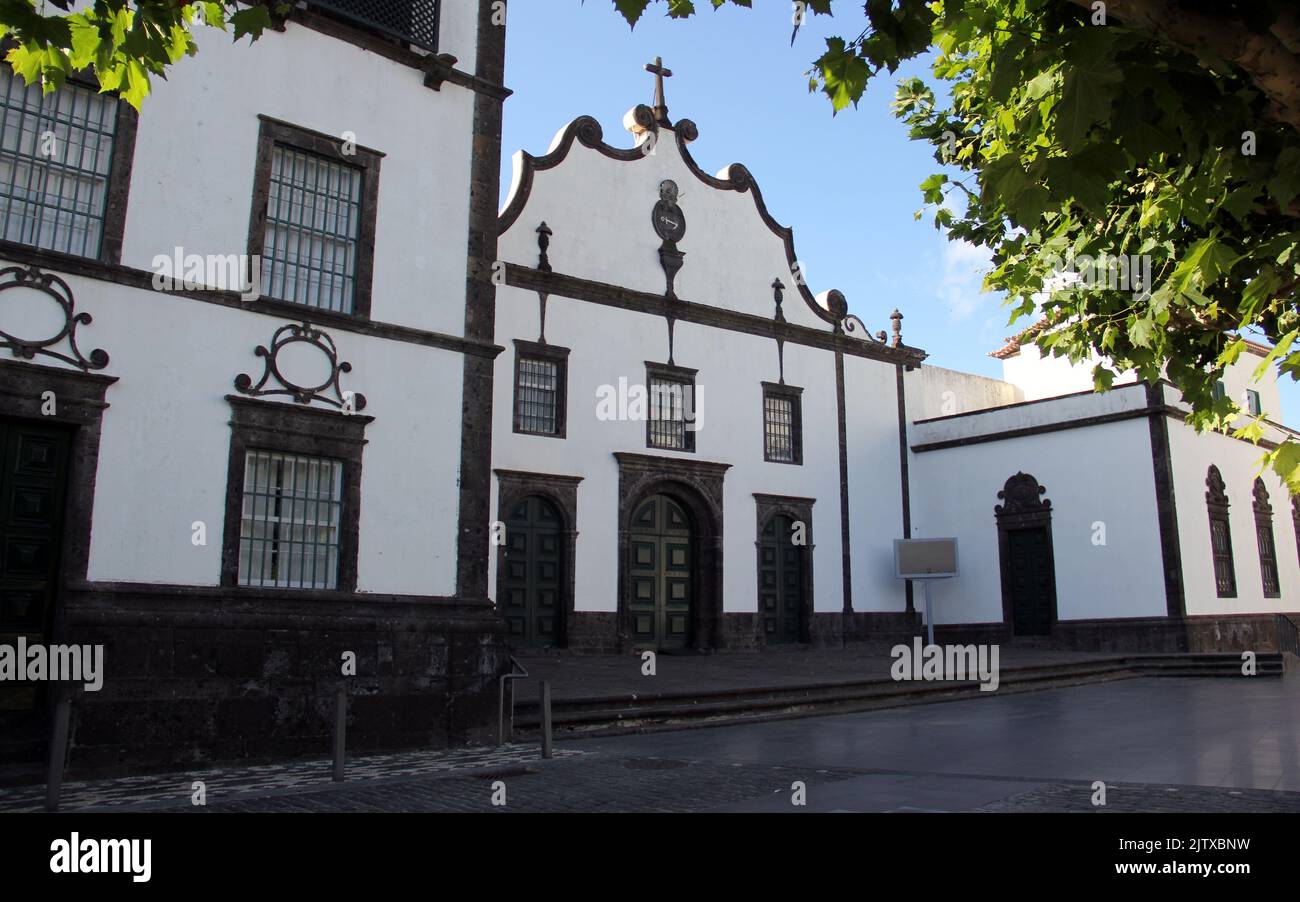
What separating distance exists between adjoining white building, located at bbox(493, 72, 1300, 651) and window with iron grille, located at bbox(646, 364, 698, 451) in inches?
2.0

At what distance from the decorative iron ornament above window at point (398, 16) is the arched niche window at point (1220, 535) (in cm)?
1868

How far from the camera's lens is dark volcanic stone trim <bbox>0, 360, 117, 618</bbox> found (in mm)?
9180

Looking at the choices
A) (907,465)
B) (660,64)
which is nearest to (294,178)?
(660,64)

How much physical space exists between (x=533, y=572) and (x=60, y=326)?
10.1 m

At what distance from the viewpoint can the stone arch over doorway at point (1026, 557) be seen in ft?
74.0

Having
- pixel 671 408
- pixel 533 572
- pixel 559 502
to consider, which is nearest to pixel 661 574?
pixel 559 502

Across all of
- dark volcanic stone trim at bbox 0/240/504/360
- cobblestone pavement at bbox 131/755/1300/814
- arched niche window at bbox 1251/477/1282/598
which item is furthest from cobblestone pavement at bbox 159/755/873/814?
arched niche window at bbox 1251/477/1282/598

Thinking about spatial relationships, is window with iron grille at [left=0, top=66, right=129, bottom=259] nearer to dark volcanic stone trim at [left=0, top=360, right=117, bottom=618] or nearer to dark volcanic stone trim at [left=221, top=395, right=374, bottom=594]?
dark volcanic stone trim at [left=0, top=360, right=117, bottom=618]

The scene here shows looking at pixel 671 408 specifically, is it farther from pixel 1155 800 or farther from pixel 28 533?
pixel 1155 800

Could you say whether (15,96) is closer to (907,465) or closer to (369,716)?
(369,716)

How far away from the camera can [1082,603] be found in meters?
21.8

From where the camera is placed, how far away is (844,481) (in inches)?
925

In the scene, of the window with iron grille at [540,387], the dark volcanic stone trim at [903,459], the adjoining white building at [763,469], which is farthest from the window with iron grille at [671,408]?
the dark volcanic stone trim at [903,459]
